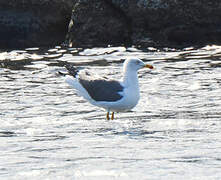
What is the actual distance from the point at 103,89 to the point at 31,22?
10103 mm

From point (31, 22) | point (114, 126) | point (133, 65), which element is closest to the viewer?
point (114, 126)

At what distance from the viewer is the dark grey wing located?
35.4 feet

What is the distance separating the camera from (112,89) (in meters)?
10.9

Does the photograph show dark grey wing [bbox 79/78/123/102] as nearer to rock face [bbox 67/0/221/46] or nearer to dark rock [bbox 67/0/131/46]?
rock face [bbox 67/0/221/46]

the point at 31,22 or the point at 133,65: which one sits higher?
the point at 31,22

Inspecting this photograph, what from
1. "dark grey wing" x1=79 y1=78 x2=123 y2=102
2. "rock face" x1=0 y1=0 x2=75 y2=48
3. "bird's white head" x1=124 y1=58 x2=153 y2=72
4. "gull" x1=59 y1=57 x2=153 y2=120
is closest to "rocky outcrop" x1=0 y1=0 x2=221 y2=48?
"rock face" x1=0 y1=0 x2=75 y2=48

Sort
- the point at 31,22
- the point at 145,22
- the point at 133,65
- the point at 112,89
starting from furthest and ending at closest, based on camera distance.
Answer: the point at 31,22, the point at 145,22, the point at 133,65, the point at 112,89

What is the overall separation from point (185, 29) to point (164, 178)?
1202cm

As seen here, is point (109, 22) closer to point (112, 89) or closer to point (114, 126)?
point (112, 89)

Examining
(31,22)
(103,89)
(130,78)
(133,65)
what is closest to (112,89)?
(103,89)

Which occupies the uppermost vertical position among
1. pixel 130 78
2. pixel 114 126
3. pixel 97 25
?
pixel 97 25

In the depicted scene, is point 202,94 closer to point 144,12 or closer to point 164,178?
point 164,178

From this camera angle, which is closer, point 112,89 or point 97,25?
point 112,89

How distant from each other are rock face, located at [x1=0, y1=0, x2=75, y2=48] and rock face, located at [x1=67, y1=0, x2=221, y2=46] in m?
0.75
